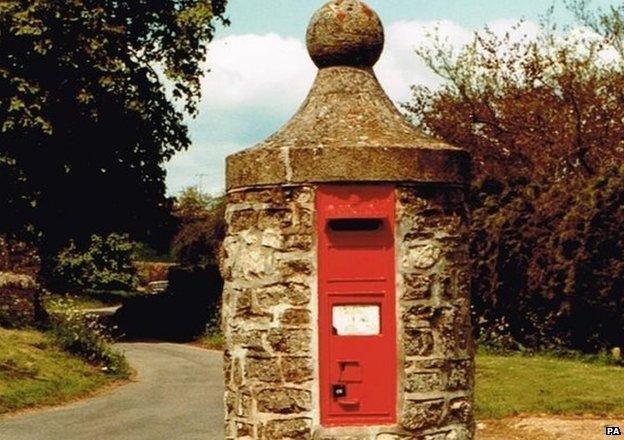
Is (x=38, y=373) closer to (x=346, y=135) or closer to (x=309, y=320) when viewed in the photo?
(x=309, y=320)

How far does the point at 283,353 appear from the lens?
6.03 metres

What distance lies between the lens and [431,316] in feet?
20.0

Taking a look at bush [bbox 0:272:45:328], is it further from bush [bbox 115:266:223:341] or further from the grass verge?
bush [bbox 115:266:223:341]

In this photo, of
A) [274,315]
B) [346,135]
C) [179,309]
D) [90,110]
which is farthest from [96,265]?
[346,135]

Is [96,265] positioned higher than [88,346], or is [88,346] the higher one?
[96,265]

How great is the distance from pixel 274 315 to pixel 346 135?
44.9 inches

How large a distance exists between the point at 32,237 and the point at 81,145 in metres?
3.00

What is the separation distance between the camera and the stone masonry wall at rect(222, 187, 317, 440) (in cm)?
599

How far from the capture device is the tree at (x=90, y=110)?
24812 mm

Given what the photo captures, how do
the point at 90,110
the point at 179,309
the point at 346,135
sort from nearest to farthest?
the point at 346,135, the point at 90,110, the point at 179,309

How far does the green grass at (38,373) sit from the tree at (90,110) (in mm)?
6911

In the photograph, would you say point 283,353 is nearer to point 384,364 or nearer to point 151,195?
point 384,364

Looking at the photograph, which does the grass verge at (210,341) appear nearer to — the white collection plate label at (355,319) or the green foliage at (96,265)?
the green foliage at (96,265)

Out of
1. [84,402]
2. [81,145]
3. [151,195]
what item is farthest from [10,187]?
[84,402]
